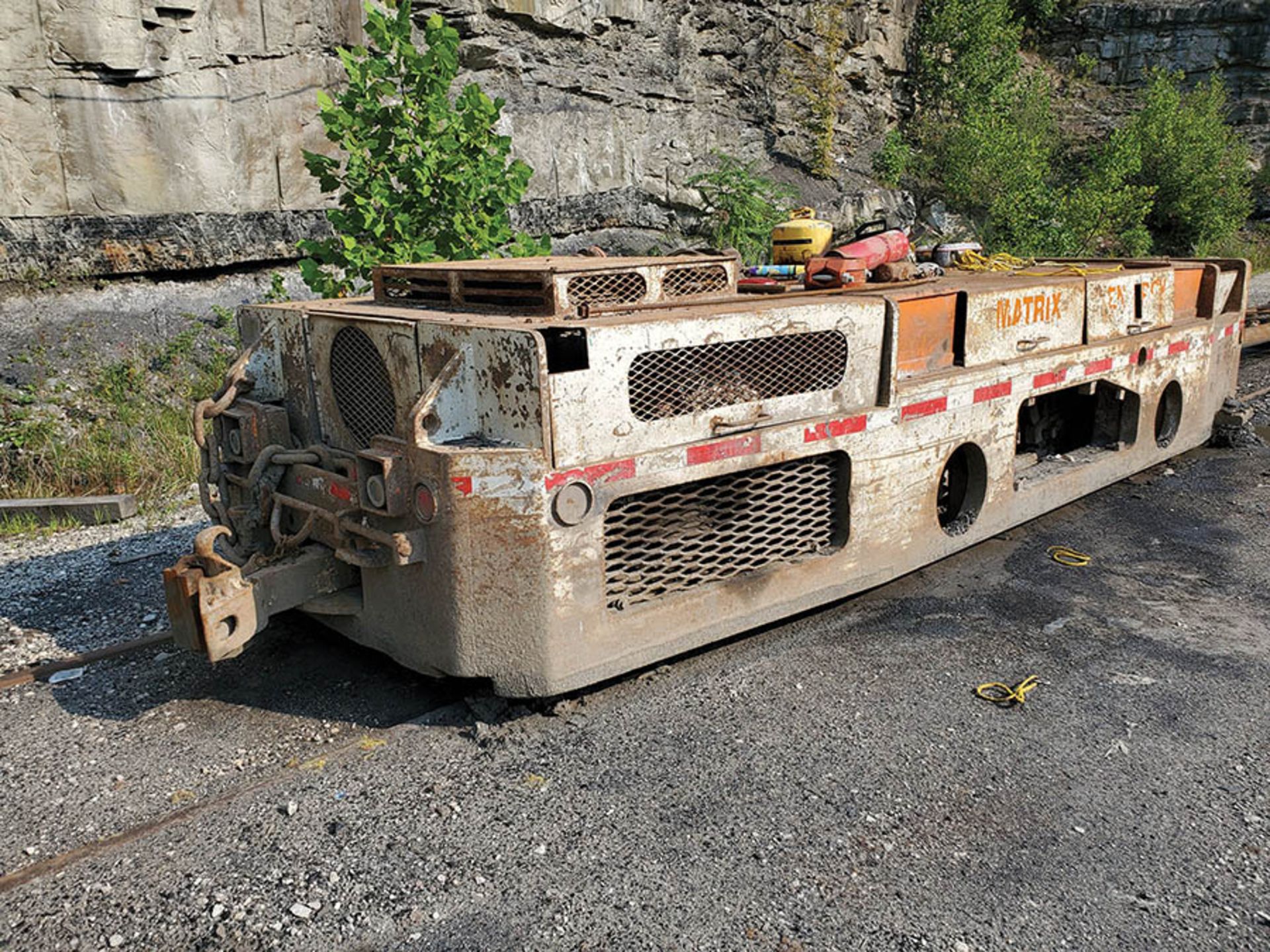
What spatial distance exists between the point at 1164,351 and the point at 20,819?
245 inches

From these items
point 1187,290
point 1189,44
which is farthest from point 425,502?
point 1189,44

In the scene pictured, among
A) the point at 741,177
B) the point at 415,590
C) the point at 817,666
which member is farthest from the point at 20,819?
the point at 741,177

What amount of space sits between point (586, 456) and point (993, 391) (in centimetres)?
241

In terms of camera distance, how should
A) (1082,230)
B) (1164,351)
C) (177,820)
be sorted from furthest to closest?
(1082,230)
(1164,351)
(177,820)

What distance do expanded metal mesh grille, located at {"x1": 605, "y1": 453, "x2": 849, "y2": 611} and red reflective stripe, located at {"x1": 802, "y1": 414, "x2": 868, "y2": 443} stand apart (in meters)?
0.11

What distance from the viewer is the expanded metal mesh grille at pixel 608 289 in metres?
3.82

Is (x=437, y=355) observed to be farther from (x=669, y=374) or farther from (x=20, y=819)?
(x=20, y=819)

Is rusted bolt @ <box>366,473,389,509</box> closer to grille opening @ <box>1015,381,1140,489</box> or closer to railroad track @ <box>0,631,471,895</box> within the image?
railroad track @ <box>0,631,471,895</box>

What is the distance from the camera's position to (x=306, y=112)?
941 centimetres

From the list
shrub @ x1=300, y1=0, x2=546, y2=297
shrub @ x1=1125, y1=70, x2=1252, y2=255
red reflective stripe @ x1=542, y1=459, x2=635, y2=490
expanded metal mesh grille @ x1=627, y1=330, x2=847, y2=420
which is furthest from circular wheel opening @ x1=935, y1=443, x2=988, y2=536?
shrub @ x1=1125, y1=70, x2=1252, y2=255

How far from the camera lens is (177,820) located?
317cm

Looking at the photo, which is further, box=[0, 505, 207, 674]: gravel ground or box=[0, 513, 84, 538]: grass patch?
box=[0, 513, 84, 538]: grass patch

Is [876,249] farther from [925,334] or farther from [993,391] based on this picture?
[993,391]

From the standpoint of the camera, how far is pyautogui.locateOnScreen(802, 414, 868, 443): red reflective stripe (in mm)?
4160
